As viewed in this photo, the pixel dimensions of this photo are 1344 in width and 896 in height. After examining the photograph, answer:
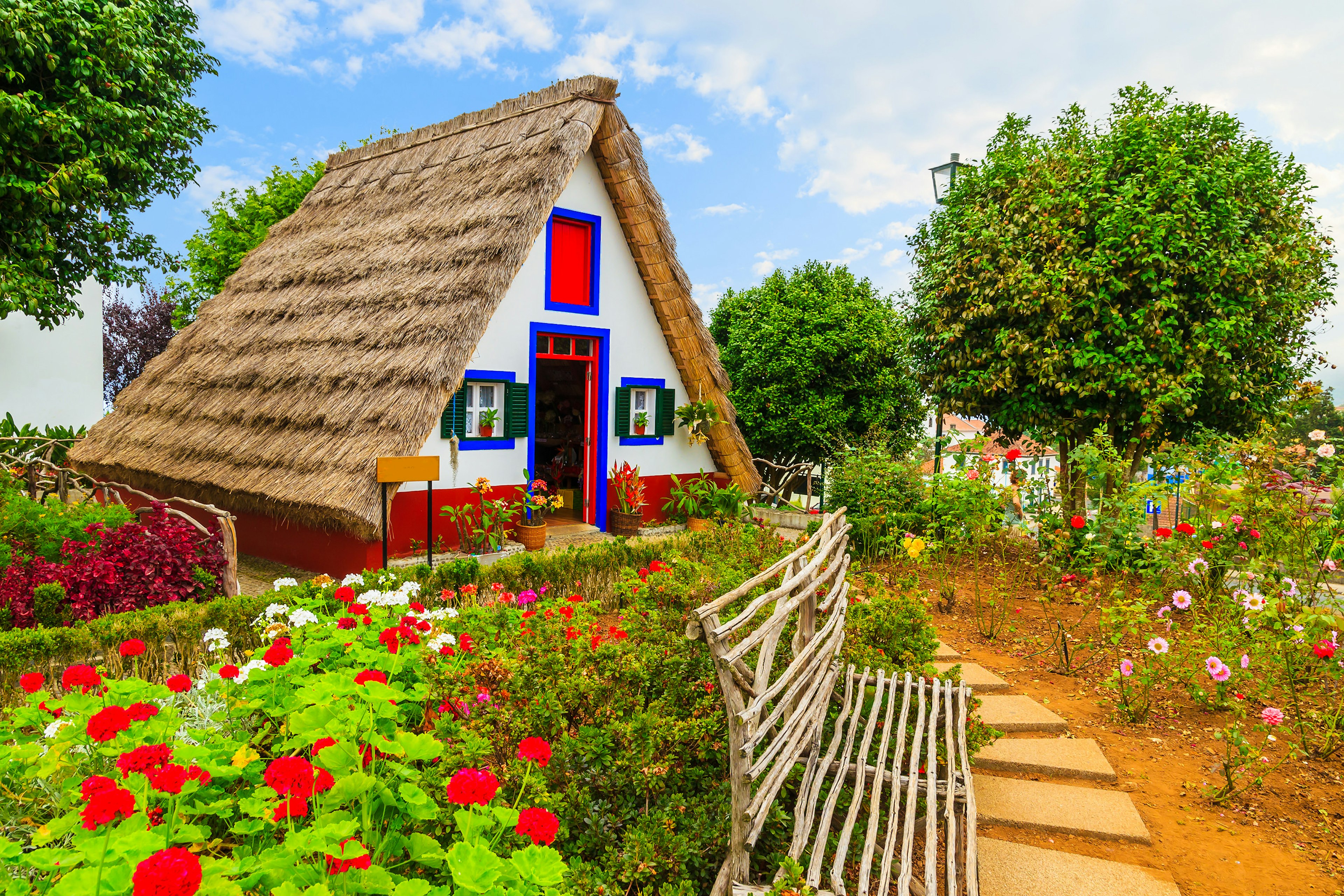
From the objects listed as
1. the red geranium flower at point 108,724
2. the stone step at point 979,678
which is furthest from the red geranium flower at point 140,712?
the stone step at point 979,678

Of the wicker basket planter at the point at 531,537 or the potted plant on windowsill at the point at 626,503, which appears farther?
the potted plant on windowsill at the point at 626,503

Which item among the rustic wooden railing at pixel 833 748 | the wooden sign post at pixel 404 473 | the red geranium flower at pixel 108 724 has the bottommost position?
the rustic wooden railing at pixel 833 748

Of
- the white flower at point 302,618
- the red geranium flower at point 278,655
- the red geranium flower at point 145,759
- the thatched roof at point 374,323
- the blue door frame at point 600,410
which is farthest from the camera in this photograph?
the blue door frame at point 600,410

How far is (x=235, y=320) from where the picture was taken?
11164 millimetres

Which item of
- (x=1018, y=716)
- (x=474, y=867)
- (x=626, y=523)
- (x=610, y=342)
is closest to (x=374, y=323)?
(x=610, y=342)

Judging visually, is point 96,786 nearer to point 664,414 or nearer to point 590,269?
point 590,269

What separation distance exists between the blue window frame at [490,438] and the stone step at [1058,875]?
669cm

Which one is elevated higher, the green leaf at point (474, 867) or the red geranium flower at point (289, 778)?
the red geranium flower at point (289, 778)

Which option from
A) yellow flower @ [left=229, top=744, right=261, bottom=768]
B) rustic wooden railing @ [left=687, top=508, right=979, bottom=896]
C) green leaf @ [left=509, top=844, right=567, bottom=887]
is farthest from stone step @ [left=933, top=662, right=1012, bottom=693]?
yellow flower @ [left=229, top=744, right=261, bottom=768]

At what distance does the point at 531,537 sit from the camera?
8820mm

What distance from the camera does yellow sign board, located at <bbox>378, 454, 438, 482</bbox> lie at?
23.4ft

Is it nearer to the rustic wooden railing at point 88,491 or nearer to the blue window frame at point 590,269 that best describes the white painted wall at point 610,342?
the blue window frame at point 590,269

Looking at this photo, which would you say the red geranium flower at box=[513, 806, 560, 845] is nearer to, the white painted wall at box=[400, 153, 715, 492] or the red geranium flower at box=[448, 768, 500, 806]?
the red geranium flower at box=[448, 768, 500, 806]

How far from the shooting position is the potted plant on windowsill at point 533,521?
28.9 feet
